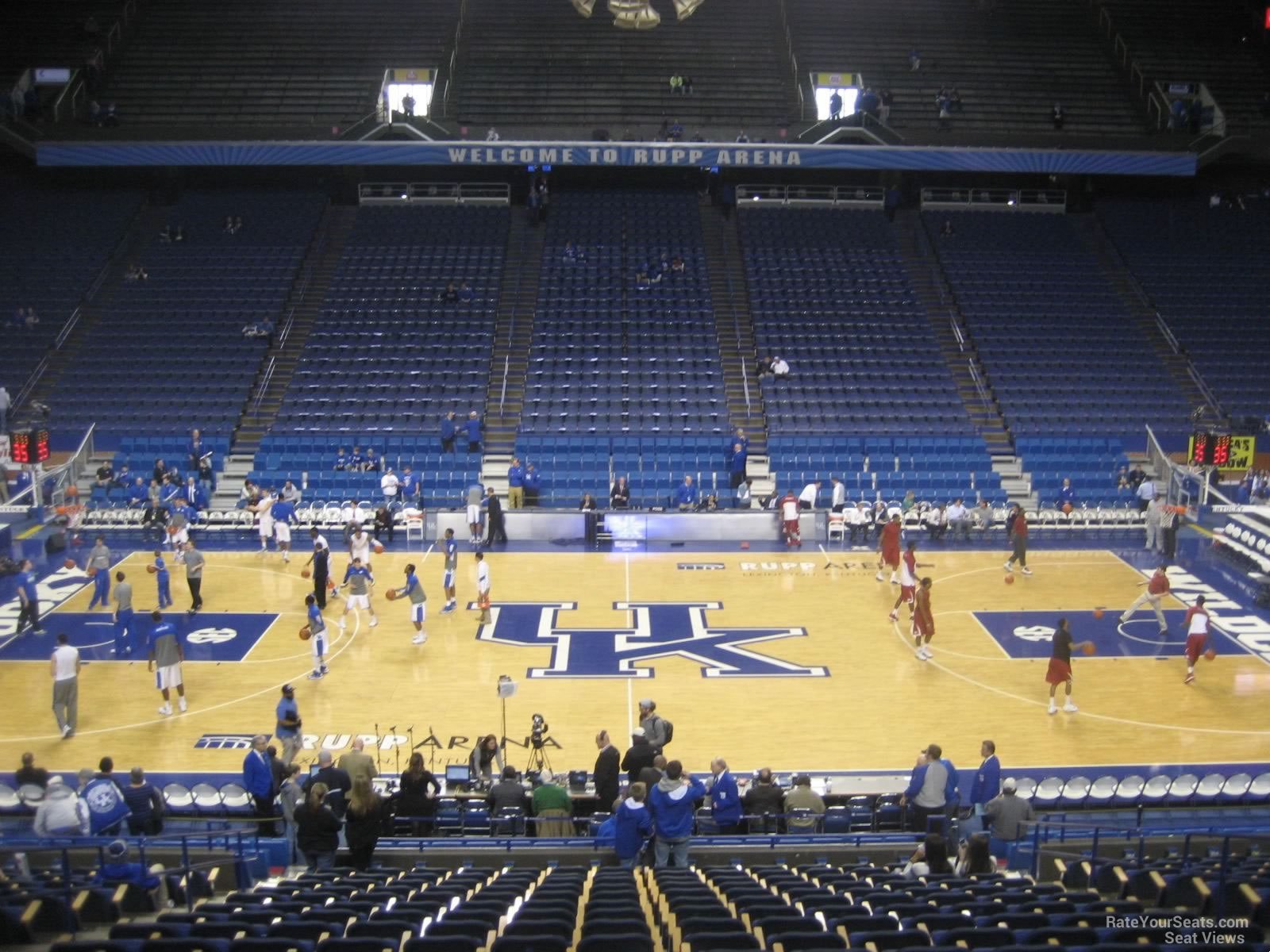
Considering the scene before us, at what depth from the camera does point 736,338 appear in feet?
124

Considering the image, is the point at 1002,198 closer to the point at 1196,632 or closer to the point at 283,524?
the point at 1196,632

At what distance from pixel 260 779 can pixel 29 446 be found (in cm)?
1721

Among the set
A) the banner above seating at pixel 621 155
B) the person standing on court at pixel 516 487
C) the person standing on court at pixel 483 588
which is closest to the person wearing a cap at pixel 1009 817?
the person standing on court at pixel 483 588

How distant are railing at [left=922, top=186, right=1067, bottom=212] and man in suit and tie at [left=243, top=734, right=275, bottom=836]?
34018 millimetres

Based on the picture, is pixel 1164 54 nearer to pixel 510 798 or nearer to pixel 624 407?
pixel 624 407

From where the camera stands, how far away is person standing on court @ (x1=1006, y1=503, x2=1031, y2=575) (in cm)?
2694

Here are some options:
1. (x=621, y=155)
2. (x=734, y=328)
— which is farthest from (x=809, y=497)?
(x=621, y=155)

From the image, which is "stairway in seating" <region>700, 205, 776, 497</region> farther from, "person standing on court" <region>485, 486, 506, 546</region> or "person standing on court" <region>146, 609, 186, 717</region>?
"person standing on court" <region>146, 609, 186, 717</region>

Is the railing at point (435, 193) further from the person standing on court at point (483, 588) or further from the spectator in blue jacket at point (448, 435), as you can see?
the person standing on court at point (483, 588)

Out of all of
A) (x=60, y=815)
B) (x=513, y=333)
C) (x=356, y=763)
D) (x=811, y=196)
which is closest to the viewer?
(x=60, y=815)

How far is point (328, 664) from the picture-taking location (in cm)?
2180

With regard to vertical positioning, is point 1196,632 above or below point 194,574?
below

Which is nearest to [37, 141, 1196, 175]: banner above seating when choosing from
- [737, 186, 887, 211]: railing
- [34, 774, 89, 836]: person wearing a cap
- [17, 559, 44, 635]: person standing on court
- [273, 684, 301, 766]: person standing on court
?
[737, 186, 887, 211]: railing

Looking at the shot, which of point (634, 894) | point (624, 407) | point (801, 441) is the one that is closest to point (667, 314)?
point (624, 407)
